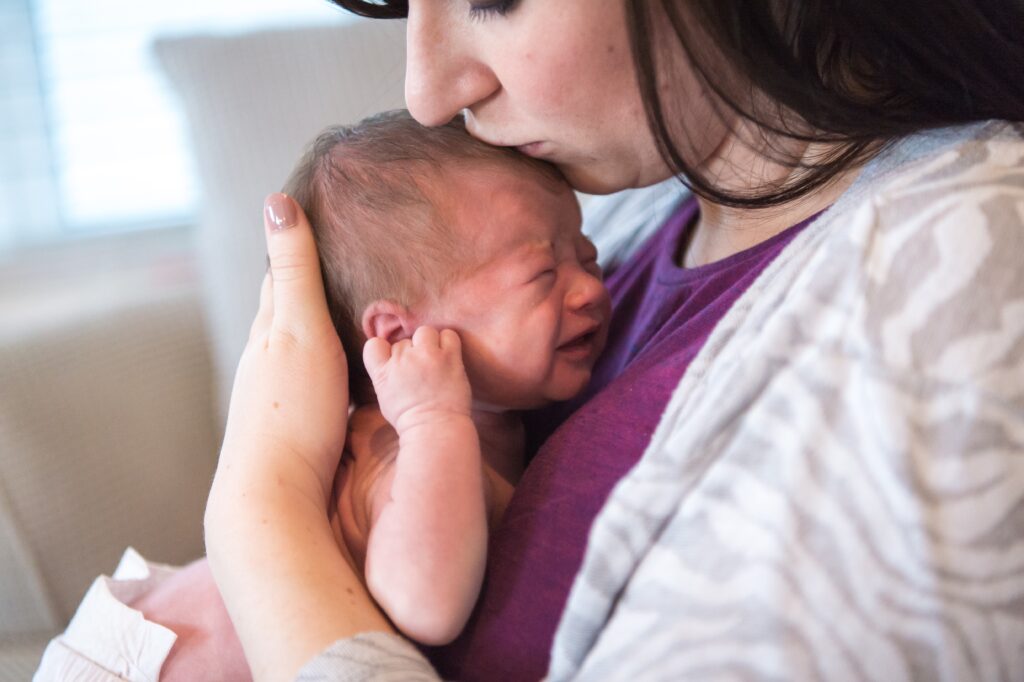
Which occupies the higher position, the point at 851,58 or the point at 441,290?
the point at 851,58

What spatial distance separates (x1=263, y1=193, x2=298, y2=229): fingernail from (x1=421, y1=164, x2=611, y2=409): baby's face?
0.16 meters

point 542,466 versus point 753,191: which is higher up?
point 753,191

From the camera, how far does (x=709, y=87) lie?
2.54 ft

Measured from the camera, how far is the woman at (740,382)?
555 mm

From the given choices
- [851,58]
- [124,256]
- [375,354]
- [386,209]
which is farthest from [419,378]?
[124,256]

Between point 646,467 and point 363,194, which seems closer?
point 646,467

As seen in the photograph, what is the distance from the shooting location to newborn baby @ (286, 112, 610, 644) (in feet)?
2.79

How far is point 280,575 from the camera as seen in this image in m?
0.74

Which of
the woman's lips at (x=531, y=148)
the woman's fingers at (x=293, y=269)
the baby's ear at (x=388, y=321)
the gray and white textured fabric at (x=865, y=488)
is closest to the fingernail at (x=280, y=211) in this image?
the woman's fingers at (x=293, y=269)

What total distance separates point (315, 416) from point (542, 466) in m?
0.24

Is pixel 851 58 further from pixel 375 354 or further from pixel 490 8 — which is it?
pixel 375 354

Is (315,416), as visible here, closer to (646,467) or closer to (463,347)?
(463,347)

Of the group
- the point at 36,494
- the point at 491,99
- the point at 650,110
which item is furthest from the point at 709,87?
the point at 36,494

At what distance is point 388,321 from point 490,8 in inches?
12.1
